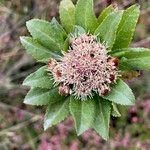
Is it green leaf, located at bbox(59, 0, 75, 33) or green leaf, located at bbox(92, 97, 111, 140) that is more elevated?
green leaf, located at bbox(59, 0, 75, 33)

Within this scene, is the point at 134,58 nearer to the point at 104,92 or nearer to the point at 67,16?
the point at 104,92

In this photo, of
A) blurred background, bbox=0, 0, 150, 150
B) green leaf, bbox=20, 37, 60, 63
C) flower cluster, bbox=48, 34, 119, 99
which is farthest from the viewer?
blurred background, bbox=0, 0, 150, 150

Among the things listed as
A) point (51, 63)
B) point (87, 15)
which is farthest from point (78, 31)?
point (51, 63)

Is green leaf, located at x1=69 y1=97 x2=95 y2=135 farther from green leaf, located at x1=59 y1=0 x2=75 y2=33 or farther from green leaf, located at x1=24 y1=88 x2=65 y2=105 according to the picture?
green leaf, located at x1=59 y1=0 x2=75 y2=33

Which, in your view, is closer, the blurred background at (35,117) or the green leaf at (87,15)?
the green leaf at (87,15)

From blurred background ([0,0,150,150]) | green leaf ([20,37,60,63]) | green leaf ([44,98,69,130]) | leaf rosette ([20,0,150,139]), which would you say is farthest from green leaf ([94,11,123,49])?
blurred background ([0,0,150,150])

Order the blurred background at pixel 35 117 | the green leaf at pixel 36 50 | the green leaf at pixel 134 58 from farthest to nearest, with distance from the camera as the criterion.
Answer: the blurred background at pixel 35 117 → the green leaf at pixel 36 50 → the green leaf at pixel 134 58

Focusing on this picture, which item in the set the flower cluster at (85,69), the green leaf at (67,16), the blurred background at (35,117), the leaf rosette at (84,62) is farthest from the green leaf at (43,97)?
the blurred background at (35,117)

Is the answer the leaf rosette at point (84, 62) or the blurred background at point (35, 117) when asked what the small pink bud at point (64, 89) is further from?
the blurred background at point (35, 117)
